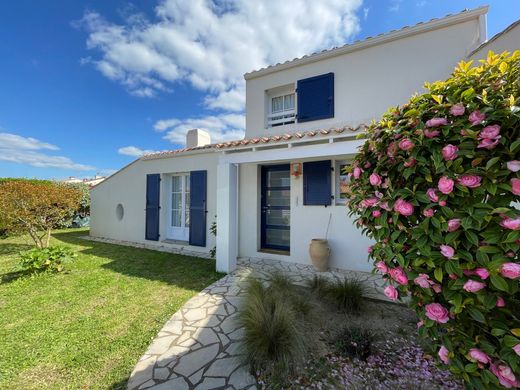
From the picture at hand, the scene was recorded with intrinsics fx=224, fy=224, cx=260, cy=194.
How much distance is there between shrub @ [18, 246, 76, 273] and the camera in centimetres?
610

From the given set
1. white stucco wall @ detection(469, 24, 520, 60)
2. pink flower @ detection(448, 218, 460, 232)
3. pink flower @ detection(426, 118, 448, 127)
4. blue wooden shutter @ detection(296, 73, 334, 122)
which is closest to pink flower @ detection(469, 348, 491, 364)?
pink flower @ detection(448, 218, 460, 232)

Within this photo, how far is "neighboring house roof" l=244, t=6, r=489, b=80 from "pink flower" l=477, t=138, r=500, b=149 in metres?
6.97

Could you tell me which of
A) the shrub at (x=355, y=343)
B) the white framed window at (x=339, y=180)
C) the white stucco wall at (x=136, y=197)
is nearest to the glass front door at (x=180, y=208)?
the white stucco wall at (x=136, y=197)

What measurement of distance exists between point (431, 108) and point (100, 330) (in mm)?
5444

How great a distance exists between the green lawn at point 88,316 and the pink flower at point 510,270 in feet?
12.7

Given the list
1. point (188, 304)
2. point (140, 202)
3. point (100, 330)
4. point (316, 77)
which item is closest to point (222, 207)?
point (188, 304)

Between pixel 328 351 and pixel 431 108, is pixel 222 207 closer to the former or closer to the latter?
pixel 328 351

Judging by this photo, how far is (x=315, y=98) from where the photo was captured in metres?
7.45

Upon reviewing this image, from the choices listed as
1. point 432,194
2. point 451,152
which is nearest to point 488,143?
point 451,152

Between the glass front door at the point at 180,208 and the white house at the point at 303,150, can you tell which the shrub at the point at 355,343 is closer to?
the white house at the point at 303,150

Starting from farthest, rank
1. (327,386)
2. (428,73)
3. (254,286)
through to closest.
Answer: (428,73) → (254,286) → (327,386)

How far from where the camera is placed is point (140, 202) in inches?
420

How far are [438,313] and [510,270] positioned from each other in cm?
61

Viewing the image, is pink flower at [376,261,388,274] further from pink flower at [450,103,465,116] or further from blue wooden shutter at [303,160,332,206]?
blue wooden shutter at [303,160,332,206]
